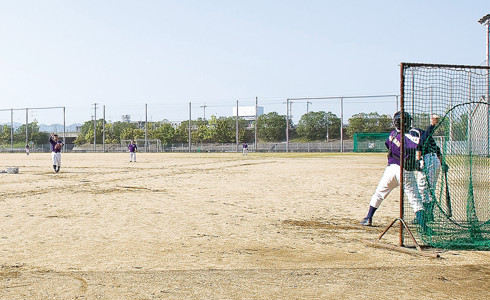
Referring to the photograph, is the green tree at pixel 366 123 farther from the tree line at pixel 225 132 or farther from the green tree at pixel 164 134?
the green tree at pixel 164 134

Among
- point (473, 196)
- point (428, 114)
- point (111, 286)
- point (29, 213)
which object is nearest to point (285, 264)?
point (111, 286)

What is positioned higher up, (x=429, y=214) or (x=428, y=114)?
(x=428, y=114)

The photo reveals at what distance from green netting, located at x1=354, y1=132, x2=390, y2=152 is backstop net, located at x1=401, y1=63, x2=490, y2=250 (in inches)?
2164

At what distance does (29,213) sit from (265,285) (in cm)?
612

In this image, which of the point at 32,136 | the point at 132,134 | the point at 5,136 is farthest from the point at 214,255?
the point at 5,136

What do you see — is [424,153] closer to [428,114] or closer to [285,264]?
[428,114]

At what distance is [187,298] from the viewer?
4.09 metres

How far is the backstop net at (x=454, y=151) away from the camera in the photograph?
6.41 metres

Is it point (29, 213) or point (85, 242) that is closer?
point (85, 242)

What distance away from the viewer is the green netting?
6153 centimetres

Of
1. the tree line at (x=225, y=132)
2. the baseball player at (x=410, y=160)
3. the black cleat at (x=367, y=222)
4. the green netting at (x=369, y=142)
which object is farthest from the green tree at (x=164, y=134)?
the baseball player at (x=410, y=160)

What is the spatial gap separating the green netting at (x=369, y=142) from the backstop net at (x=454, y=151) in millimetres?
54976

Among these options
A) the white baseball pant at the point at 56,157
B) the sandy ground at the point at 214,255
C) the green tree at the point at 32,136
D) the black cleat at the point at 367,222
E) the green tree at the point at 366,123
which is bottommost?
the sandy ground at the point at 214,255

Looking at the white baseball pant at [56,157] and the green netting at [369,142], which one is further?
the green netting at [369,142]
